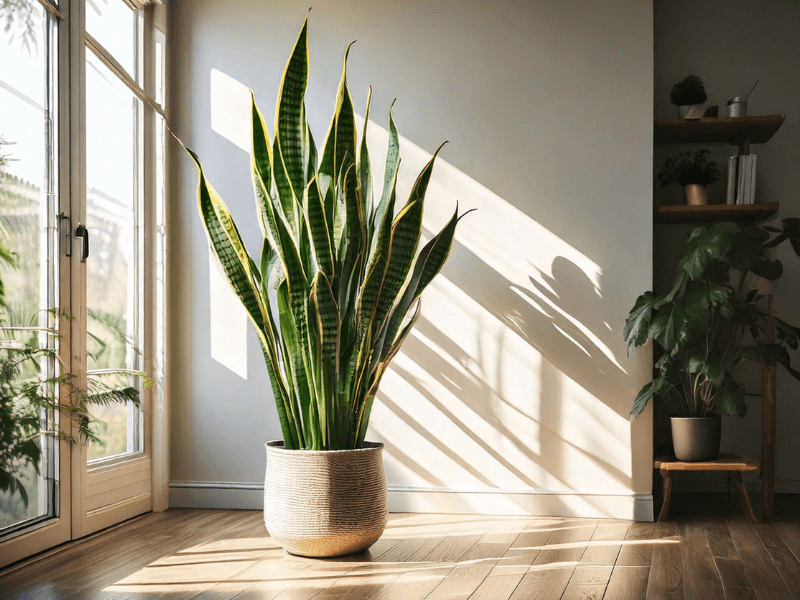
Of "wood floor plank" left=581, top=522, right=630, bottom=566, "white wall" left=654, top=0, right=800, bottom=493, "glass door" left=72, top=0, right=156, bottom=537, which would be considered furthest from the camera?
"white wall" left=654, top=0, right=800, bottom=493

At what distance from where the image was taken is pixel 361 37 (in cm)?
332

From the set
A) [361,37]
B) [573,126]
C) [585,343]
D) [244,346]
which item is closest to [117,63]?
[361,37]

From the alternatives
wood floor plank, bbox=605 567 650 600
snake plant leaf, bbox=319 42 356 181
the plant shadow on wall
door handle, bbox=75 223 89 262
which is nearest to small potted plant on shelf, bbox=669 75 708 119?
the plant shadow on wall

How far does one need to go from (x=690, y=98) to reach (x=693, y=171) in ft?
1.05

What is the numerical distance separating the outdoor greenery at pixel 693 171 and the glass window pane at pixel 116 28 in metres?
2.43

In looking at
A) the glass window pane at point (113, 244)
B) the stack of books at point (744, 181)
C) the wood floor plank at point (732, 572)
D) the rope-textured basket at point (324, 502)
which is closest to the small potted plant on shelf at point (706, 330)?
the stack of books at point (744, 181)

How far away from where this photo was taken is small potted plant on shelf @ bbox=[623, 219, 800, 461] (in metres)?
2.76

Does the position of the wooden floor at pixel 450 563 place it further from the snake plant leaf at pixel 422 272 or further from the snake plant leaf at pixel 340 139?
the snake plant leaf at pixel 340 139

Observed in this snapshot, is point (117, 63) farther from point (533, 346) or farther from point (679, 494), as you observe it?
point (679, 494)

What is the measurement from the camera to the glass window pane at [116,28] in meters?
2.83

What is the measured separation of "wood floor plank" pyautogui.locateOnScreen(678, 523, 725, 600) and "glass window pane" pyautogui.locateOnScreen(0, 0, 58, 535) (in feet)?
6.57

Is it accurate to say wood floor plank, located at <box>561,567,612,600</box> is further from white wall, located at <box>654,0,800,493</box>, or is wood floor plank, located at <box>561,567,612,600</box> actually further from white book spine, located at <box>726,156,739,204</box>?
white book spine, located at <box>726,156,739,204</box>

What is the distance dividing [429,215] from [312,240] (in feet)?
3.32

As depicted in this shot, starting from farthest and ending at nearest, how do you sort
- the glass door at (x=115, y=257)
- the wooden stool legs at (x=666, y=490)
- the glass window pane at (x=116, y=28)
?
the wooden stool legs at (x=666, y=490) < the glass window pane at (x=116, y=28) < the glass door at (x=115, y=257)
